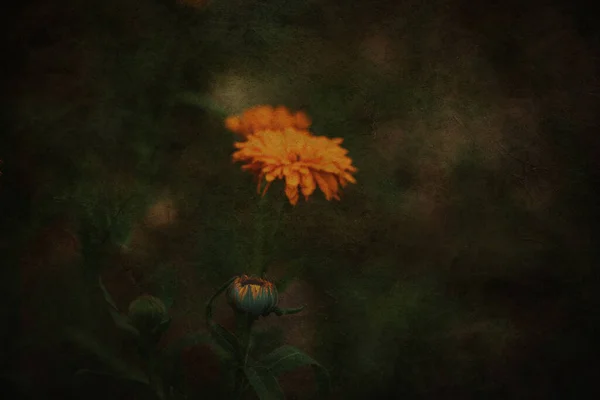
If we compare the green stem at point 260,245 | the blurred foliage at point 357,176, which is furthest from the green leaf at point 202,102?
the green stem at point 260,245

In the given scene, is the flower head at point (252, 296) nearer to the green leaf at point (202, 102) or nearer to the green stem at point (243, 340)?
the green stem at point (243, 340)

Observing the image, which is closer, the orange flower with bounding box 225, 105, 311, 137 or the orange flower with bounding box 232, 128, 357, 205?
the orange flower with bounding box 232, 128, 357, 205

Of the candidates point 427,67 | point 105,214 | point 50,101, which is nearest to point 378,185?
point 427,67

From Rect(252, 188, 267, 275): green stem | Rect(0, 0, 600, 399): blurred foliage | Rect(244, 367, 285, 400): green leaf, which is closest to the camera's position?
Rect(244, 367, 285, 400): green leaf

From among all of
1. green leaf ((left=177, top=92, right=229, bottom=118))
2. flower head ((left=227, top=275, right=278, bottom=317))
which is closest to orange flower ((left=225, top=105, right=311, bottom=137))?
green leaf ((left=177, top=92, right=229, bottom=118))

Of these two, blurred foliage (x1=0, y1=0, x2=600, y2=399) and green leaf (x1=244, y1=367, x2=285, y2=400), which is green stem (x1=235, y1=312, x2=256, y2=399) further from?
blurred foliage (x1=0, y1=0, x2=600, y2=399)

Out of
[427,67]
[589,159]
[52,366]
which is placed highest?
[427,67]

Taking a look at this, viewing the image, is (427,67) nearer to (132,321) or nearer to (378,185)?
(378,185)

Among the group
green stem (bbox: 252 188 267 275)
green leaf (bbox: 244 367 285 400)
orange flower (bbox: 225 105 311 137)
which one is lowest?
green leaf (bbox: 244 367 285 400)
